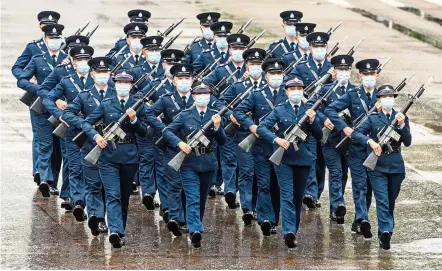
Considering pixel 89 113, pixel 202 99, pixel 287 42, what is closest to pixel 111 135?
pixel 89 113

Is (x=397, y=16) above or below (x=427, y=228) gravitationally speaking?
below

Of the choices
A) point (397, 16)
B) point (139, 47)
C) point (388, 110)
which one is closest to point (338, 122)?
point (388, 110)

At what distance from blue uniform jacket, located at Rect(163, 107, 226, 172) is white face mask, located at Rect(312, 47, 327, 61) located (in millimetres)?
2926

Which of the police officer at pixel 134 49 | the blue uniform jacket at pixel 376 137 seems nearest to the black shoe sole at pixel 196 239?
the blue uniform jacket at pixel 376 137

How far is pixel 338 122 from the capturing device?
779 inches

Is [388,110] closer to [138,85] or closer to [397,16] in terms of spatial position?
[138,85]

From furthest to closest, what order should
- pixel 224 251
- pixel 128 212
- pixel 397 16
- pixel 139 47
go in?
pixel 397 16 → pixel 139 47 → pixel 128 212 → pixel 224 251

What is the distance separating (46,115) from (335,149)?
159 inches

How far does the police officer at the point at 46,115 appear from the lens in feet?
71.5

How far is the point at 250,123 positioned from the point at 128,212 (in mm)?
2202

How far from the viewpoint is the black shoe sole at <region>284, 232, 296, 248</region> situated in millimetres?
18938

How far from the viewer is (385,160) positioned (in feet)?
62.4

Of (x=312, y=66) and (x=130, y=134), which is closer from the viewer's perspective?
(x=130, y=134)

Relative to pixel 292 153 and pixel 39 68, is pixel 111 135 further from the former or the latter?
pixel 39 68
